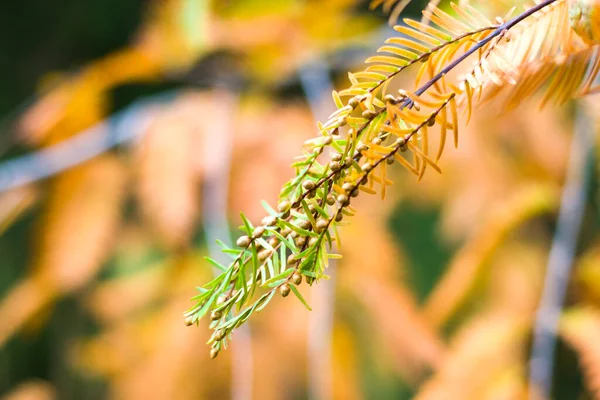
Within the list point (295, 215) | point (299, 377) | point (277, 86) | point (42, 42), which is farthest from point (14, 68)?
point (295, 215)

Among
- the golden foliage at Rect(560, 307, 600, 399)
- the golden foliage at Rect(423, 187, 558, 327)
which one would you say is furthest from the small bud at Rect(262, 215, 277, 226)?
Answer: the golden foliage at Rect(423, 187, 558, 327)

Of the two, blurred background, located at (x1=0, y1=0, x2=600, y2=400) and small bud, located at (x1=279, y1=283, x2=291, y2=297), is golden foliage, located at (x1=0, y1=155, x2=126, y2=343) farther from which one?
small bud, located at (x1=279, y1=283, x2=291, y2=297)

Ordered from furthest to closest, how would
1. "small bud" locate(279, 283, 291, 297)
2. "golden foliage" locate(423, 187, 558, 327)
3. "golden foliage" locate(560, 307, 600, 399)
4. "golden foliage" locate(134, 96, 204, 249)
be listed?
"golden foliage" locate(134, 96, 204, 249)
"golden foliage" locate(423, 187, 558, 327)
"golden foliage" locate(560, 307, 600, 399)
"small bud" locate(279, 283, 291, 297)

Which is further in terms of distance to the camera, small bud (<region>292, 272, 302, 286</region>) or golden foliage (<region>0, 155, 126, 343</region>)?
golden foliage (<region>0, 155, 126, 343</region>)

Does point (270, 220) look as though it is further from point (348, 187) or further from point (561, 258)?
point (561, 258)

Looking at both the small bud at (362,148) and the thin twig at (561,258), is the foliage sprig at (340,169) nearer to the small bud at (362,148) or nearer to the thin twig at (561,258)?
the small bud at (362,148)

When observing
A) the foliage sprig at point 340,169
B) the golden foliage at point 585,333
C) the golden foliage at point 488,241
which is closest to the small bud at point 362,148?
the foliage sprig at point 340,169

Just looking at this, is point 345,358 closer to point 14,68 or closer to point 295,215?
point 295,215
